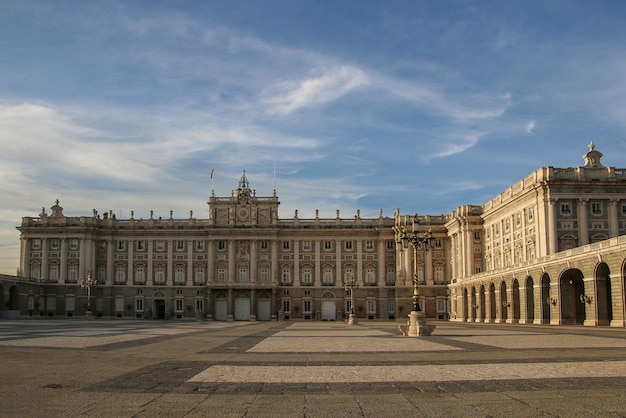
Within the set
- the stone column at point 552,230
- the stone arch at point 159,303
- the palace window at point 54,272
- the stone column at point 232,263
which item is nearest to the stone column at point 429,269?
the stone column at point 232,263

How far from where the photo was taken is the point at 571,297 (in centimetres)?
5856

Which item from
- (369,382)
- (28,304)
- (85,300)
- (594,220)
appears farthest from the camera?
(85,300)

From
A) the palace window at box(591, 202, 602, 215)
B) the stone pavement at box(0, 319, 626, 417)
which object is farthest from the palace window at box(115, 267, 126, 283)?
the stone pavement at box(0, 319, 626, 417)

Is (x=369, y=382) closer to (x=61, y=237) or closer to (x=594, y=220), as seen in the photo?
(x=594, y=220)

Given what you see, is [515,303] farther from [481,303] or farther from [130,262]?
[130,262]

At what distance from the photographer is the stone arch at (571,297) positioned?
5750 centimetres

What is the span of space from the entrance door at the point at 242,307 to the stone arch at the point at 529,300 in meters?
50.5

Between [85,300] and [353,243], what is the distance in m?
43.7

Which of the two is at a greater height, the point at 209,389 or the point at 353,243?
the point at 353,243

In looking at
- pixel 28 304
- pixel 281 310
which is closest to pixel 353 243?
pixel 281 310

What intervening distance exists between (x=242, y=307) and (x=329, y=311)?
14.0 m

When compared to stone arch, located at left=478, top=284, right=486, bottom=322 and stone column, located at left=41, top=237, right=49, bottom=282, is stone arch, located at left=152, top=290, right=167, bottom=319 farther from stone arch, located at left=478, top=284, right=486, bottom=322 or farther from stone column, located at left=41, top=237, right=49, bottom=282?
stone arch, located at left=478, top=284, right=486, bottom=322

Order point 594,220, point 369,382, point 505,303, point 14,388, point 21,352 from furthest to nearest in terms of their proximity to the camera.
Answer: point 505,303
point 594,220
point 21,352
point 369,382
point 14,388

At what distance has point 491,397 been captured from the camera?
1293 cm
